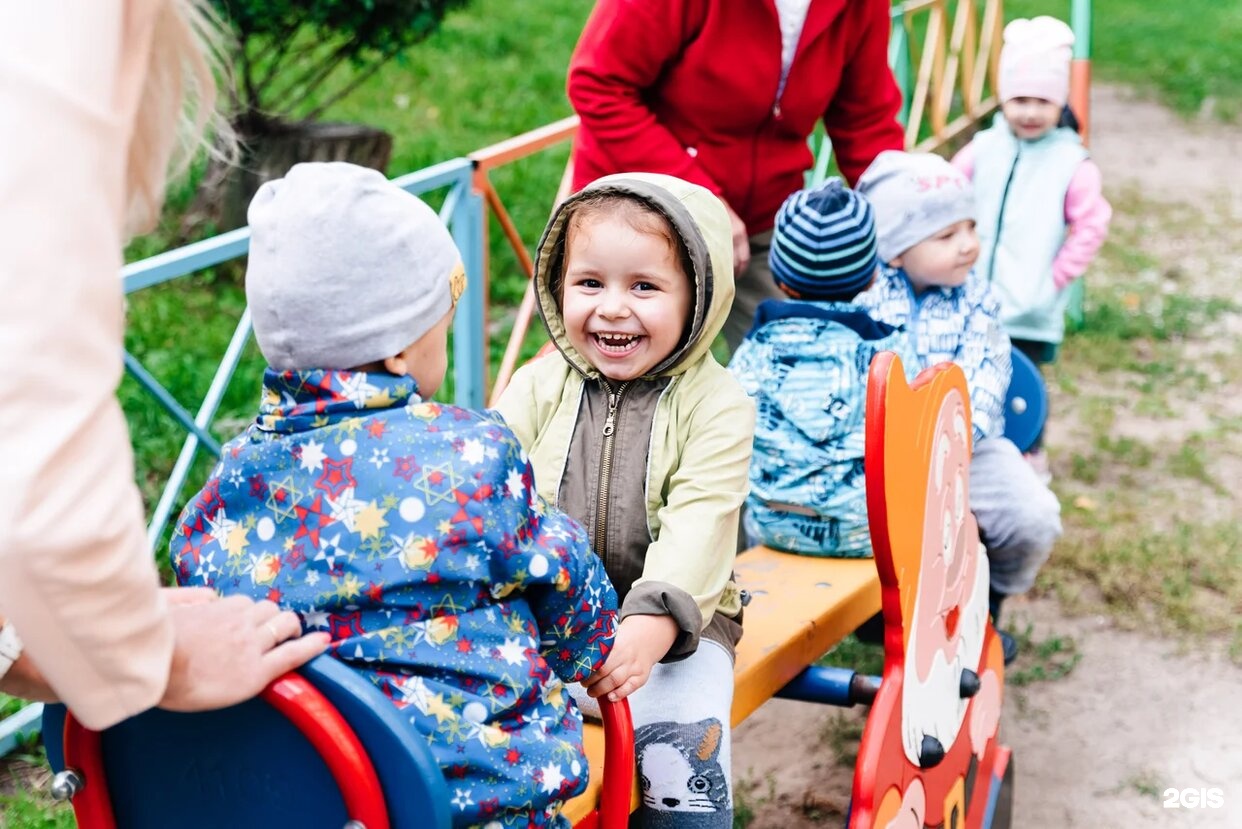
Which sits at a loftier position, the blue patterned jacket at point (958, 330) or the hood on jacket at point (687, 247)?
the hood on jacket at point (687, 247)

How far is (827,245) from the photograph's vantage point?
253 cm

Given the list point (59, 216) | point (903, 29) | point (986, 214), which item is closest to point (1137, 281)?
point (903, 29)

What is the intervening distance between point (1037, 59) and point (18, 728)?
3.27m

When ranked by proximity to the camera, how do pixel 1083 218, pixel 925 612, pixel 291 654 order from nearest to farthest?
pixel 291 654
pixel 925 612
pixel 1083 218

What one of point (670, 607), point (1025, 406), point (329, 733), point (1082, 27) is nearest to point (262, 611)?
point (329, 733)

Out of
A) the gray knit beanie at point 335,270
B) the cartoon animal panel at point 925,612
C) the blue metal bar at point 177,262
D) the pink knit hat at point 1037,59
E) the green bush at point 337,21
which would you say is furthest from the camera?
the green bush at point 337,21

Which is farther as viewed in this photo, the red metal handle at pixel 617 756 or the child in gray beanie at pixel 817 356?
the child in gray beanie at pixel 817 356

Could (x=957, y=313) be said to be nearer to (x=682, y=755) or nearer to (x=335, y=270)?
(x=682, y=755)

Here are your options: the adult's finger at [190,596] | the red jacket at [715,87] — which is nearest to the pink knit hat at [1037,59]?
the red jacket at [715,87]

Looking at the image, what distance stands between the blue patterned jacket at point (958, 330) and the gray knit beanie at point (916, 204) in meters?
0.09

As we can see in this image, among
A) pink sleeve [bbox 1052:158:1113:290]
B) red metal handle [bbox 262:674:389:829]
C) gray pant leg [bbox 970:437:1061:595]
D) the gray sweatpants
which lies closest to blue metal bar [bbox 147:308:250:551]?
the gray sweatpants

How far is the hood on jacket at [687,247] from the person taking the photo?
7.03 ft

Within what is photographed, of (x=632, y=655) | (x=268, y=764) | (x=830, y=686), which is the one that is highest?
(x=268, y=764)

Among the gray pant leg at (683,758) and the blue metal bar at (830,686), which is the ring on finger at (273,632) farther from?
the blue metal bar at (830,686)
